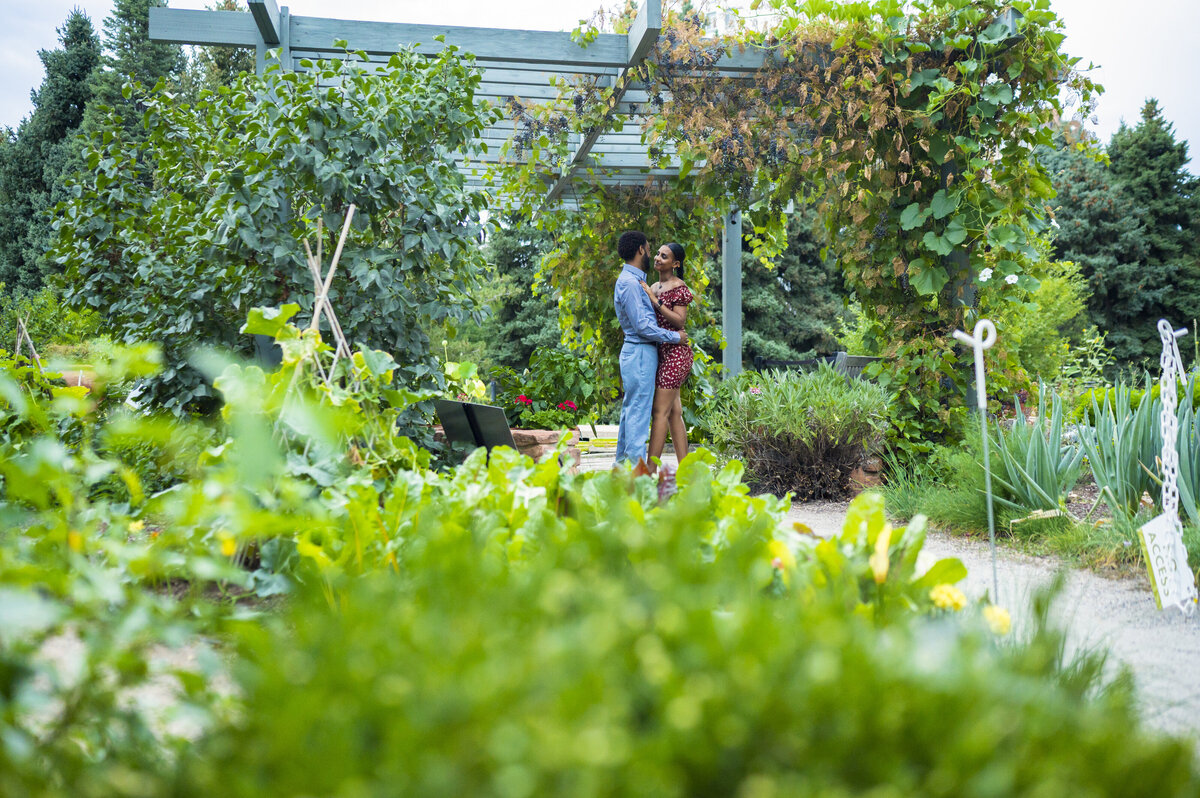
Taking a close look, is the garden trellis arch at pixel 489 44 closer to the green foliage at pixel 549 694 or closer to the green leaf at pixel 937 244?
the green leaf at pixel 937 244

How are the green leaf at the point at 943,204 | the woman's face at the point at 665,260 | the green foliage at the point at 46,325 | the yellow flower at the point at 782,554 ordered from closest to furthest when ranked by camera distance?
the yellow flower at the point at 782,554 → the green leaf at the point at 943,204 → the woman's face at the point at 665,260 → the green foliage at the point at 46,325

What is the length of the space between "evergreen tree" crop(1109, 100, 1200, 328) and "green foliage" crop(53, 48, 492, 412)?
66.7 feet

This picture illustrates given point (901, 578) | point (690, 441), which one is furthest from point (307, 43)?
point (901, 578)

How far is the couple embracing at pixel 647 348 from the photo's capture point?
173 inches

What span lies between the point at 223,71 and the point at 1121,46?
20001 mm

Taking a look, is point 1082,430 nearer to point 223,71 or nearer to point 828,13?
point 828,13

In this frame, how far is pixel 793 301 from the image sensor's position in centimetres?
1975

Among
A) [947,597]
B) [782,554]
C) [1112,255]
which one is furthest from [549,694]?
[1112,255]

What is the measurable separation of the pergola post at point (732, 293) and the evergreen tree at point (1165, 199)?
16056mm

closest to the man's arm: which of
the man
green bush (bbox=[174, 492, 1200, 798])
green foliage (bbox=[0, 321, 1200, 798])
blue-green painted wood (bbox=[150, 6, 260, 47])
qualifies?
the man

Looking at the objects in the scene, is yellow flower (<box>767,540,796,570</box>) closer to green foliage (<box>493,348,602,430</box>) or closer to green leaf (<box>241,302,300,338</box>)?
green leaf (<box>241,302,300,338</box>)

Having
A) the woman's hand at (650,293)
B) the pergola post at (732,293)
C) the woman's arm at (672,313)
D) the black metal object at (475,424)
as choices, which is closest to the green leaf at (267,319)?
the black metal object at (475,424)

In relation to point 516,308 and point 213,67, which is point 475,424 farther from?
point 213,67

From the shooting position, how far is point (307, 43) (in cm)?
423
